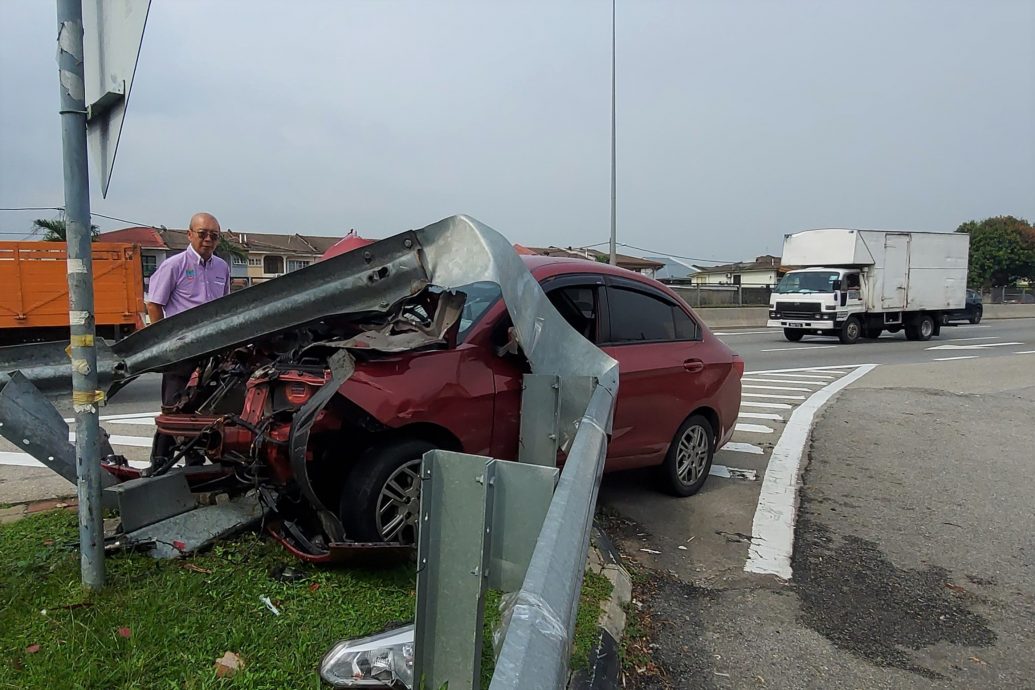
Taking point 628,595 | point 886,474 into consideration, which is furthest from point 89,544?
point 886,474

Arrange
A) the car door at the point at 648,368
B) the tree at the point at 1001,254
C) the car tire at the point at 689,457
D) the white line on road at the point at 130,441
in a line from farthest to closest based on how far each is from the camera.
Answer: the tree at the point at 1001,254 → the white line on road at the point at 130,441 → the car tire at the point at 689,457 → the car door at the point at 648,368

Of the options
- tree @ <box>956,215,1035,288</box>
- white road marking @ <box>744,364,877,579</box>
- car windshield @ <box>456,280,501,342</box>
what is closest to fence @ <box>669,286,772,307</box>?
white road marking @ <box>744,364,877,579</box>

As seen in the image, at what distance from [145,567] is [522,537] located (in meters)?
2.53

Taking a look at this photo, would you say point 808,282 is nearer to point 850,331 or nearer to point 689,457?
point 850,331

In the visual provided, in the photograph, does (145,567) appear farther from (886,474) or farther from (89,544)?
(886,474)

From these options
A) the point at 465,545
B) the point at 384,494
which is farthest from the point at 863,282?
the point at 465,545

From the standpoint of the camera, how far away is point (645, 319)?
17.3ft

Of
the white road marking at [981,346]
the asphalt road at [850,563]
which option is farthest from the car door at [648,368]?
the white road marking at [981,346]

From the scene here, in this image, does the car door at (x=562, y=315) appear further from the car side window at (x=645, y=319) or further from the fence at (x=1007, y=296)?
the fence at (x=1007, y=296)

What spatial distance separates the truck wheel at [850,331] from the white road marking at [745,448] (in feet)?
54.3

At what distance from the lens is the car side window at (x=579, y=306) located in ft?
15.1

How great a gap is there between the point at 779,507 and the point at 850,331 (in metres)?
19.1

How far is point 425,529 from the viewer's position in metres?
2.02

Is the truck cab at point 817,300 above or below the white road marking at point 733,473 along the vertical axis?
above
